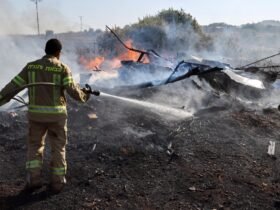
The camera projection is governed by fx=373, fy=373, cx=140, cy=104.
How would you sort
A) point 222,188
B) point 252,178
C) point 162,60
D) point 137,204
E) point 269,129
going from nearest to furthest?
point 137,204 → point 222,188 → point 252,178 → point 269,129 → point 162,60

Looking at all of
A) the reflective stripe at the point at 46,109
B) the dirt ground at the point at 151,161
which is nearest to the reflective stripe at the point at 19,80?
the reflective stripe at the point at 46,109

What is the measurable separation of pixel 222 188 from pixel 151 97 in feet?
14.4

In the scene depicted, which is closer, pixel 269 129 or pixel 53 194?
pixel 53 194

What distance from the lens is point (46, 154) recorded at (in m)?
5.52

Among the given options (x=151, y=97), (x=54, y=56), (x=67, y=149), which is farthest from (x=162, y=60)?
(x=54, y=56)

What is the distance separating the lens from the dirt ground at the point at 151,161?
4.36 meters

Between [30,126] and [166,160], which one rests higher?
[30,126]

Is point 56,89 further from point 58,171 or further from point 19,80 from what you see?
point 58,171

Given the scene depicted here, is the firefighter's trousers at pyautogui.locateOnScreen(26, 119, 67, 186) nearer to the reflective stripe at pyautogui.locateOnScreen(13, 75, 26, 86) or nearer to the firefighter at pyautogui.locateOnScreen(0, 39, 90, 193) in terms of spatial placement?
the firefighter at pyautogui.locateOnScreen(0, 39, 90, 193)

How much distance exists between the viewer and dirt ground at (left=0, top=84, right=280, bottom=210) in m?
4.36

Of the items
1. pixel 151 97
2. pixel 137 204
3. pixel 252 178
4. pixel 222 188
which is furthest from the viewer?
pixel 151 97

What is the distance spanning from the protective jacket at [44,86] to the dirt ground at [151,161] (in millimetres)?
956

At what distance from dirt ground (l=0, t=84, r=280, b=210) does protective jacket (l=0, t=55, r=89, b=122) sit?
37.6 inches

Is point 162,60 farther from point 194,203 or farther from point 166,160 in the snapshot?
point 194,203
